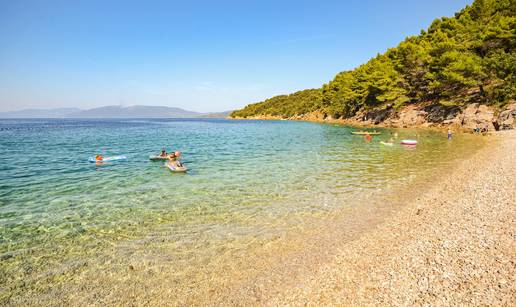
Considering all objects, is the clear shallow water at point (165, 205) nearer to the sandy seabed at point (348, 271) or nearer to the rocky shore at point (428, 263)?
the sandy seabed at point (348, 271)

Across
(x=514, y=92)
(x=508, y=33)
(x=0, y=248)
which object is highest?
(x=508, y=33)

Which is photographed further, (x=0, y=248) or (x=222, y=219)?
(x=222, y=219)

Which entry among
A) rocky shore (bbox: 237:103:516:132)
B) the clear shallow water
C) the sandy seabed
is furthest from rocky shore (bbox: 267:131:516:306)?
rocky shore (bbox: 237:103:516:132)

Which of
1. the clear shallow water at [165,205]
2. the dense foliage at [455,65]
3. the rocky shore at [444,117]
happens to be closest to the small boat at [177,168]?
the clear shallow water at [165,205]

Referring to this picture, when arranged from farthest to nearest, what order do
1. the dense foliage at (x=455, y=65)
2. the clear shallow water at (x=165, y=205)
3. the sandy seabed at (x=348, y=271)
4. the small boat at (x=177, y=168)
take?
the dense foliage at (x=455, y=65) → the small boat at (x=177, y=168) → the clear shallow water at (x=165, y=205) → the sandy seabed at (x=348, y=271)

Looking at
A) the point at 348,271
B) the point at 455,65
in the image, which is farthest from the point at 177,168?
the point at 455,65

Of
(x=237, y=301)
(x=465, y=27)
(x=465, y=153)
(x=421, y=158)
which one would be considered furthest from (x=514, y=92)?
(x=237, y=301)

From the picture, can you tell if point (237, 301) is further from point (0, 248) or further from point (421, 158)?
point (421, 158)

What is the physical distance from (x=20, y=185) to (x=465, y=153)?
3779 cm

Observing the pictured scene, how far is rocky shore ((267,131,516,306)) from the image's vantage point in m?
5.78

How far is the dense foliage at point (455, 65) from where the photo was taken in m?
48.6

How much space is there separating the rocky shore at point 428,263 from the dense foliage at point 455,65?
167 ft

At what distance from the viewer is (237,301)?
21.3ft

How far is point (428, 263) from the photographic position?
22.8 ft
